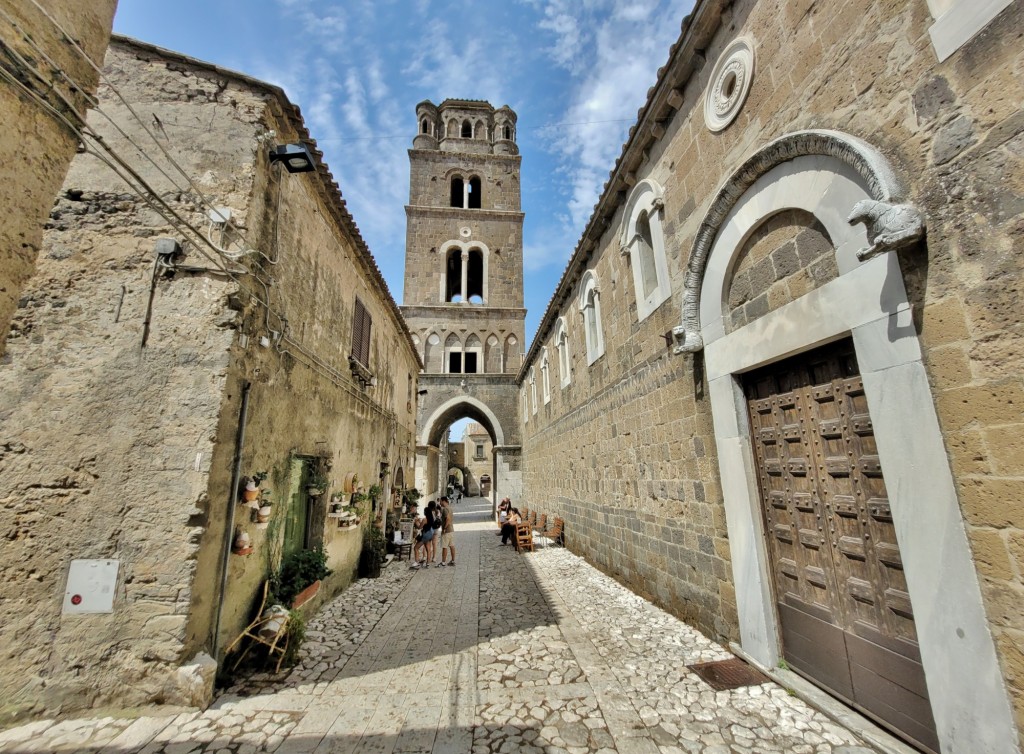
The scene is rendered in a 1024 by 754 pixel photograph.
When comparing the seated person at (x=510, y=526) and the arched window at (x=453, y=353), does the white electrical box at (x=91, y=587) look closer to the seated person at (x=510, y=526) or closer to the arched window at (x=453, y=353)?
the seated person at (x=510, y=526)

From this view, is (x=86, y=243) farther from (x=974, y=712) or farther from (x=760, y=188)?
(x=974, y=712)

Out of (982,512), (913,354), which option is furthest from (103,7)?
(982,512)

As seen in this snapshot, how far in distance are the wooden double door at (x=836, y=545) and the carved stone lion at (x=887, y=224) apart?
74 cm

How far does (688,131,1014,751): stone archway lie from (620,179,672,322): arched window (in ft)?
3.47

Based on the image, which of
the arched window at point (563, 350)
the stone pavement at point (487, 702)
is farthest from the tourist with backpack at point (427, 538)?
the arched window at point (563, 350)

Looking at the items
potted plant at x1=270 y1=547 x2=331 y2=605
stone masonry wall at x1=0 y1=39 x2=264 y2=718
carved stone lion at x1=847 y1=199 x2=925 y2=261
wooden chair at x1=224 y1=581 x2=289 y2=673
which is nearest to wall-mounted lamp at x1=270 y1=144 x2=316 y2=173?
stone masonry wall at x1=0 y1=39 x2=264 y2=718

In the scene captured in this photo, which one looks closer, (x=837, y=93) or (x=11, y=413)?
(x=837, y=93)

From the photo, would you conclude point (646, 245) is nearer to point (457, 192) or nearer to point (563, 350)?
point (563, 350)

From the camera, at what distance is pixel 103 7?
3.26 m

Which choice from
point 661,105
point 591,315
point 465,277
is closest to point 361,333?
point 591,315

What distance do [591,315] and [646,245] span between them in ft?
8.13

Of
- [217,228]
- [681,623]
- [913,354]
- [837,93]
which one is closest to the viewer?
[913,354]

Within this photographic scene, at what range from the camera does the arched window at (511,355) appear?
20.7m

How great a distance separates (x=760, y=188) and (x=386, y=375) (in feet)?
27.3
